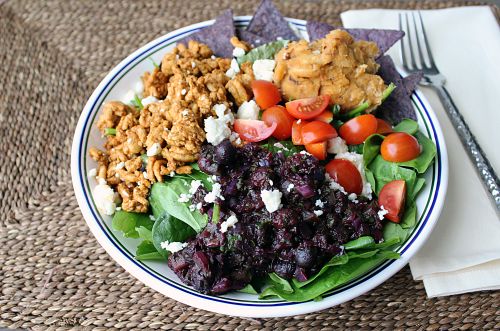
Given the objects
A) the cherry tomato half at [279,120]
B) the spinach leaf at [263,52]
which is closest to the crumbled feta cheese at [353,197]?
the cherry tomato half at [279,120]

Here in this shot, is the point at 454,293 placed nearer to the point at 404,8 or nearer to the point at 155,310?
the point at 155,310

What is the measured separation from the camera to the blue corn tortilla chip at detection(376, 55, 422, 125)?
10.2 feet

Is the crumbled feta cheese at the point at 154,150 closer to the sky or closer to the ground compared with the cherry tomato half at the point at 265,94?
closer to the ground

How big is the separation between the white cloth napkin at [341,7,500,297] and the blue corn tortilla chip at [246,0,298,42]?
60 cm

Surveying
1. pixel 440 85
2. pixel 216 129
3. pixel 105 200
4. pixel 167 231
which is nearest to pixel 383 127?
pixel 440 85

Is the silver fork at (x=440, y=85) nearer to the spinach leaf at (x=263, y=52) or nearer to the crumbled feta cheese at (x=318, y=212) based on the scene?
the spinach leaf at (x=263, y=52)

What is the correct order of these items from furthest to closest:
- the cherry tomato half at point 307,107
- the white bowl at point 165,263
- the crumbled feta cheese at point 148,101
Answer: the crumbled feta cheese at point 148,101, the cherry tomato half at point 307,107, the white bowl at point 165,263

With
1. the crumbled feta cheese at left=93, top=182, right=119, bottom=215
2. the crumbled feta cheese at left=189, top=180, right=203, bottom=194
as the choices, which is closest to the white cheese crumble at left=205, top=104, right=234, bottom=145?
the crumbled feta cheese at left=189, top=180, right=203, bottom=194

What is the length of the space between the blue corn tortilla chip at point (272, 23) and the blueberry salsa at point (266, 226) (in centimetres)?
108

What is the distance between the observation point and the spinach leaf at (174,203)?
2625mm

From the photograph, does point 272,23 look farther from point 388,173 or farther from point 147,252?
point 147,252

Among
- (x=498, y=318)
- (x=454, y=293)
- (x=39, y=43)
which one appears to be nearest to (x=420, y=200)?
(x=454, y=293)

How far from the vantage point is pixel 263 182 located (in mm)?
2512

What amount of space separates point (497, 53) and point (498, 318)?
1715 mm
